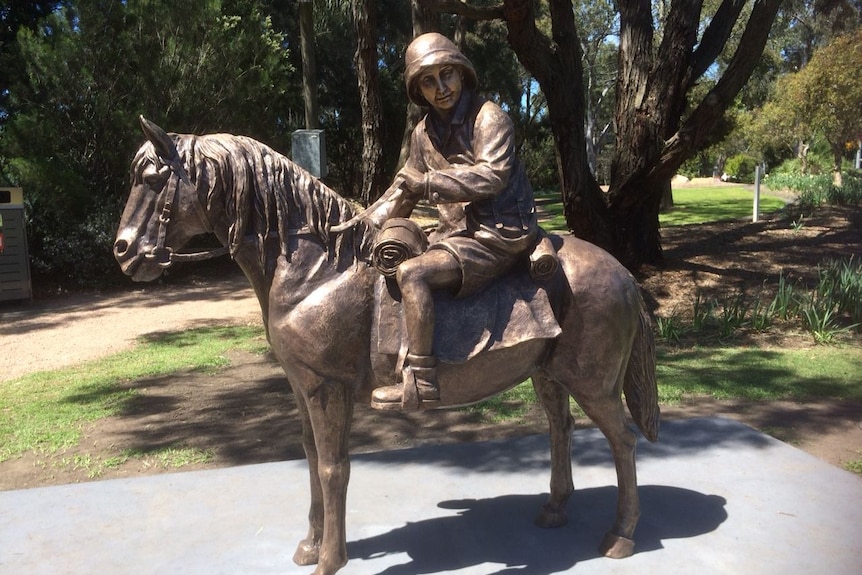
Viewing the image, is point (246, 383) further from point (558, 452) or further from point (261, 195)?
point (261, 195)

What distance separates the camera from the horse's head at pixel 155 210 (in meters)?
2.76

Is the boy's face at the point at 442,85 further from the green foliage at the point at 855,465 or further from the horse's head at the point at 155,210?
the green foliage at the point at 855,465

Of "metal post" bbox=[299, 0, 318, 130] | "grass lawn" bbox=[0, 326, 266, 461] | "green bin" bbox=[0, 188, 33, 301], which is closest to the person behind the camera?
"grass lawn" bbox=[0, 326, 266, 461]

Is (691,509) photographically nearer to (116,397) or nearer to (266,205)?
(266,205)

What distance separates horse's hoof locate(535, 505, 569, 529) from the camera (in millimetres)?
3701

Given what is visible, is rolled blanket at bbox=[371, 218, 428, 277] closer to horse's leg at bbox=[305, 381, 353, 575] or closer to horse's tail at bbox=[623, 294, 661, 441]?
horse's leg at bbox=[305, 381, 353, 575]

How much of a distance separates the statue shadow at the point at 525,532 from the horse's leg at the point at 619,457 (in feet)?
0.32

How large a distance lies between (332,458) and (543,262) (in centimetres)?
124

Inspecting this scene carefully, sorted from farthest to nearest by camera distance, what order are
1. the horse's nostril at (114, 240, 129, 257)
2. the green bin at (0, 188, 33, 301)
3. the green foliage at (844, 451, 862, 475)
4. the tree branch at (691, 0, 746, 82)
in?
1. the green bin at (0, 188, 33, 301)
2. the tree branch at (691, 0, 746, 82)
3. the green foliage at (844, 451, 862, 475)
4. the horse's nostril at (114, 240, 129, 257)

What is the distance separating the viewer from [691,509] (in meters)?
3.87

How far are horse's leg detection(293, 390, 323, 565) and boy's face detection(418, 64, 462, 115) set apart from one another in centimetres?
150

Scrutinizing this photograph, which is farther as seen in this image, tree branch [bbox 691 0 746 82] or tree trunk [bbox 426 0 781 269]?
tree branch [bbox 691 0 746 82]

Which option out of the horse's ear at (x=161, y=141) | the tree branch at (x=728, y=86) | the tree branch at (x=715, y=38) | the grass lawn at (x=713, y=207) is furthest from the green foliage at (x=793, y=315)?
the grass lawn at (x=713, y=207)

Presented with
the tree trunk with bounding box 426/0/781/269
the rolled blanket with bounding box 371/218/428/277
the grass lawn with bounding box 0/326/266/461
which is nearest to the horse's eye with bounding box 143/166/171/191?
the rolled blanket with bounding box 371/218/428/277
